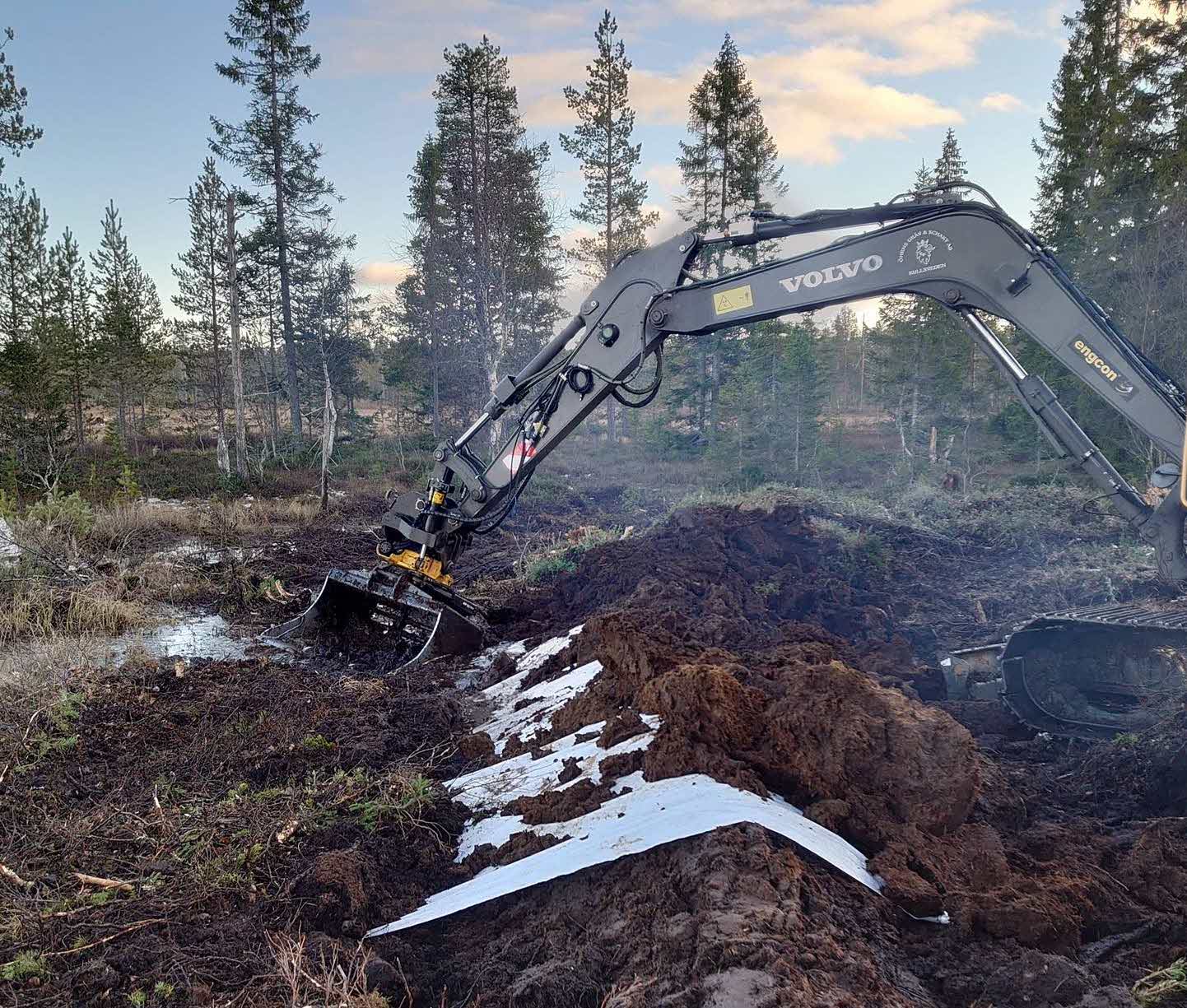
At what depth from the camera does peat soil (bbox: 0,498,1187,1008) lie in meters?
2.69

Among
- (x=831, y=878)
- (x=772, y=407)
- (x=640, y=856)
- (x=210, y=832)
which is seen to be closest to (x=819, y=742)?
(x=831, y=878)

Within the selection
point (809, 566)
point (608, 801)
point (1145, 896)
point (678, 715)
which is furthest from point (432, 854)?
point (809, 566)

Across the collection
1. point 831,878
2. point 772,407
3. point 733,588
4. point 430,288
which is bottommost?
point 831,878

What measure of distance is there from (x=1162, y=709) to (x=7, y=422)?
21560mm

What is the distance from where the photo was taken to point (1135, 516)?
206 inches

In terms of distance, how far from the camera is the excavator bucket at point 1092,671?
5.24 meters

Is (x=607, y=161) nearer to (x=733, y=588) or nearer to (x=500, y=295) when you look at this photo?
(x=500, y=295)

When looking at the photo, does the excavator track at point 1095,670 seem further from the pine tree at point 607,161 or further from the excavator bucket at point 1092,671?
the pine tree at point 607,161

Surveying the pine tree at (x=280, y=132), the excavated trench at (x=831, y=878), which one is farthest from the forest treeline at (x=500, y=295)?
the excavated trench at (x=831, y=878)

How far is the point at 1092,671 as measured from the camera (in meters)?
5.78

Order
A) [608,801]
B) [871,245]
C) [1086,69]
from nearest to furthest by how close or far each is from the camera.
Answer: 1. [608,801]
2. [871,245]
3. [1086,69]

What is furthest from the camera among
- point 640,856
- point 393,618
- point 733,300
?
point 393,618

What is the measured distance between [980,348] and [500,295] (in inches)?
824

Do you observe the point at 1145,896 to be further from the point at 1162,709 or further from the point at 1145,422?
the point at 1145,422
